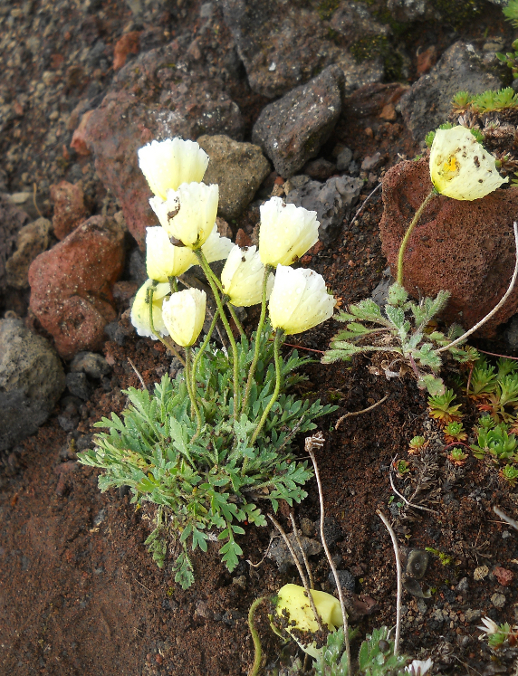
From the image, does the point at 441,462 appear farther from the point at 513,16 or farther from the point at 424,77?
the point at 513,16

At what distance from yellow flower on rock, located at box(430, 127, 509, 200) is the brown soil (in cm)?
70

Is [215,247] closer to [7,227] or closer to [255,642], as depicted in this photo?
[255,642]

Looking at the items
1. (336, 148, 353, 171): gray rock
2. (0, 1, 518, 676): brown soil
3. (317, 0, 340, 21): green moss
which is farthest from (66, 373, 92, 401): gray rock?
(317, 0, 340, 21): green moss

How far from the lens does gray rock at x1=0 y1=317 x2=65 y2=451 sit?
279 centimetres

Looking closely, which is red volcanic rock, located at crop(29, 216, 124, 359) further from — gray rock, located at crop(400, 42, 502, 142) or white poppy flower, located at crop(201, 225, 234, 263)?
gray rock, located at crop(400, 42, 502, 142)

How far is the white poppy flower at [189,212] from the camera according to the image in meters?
1.58

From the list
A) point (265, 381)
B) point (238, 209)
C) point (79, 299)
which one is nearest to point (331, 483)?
point (265, 381)

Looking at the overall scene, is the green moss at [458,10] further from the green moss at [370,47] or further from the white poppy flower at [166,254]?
the white poppy flower at [166,254]

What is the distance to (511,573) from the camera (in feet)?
5.97

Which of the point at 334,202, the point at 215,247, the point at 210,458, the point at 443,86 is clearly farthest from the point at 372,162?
the point at 210,458

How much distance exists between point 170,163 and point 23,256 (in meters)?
2.16

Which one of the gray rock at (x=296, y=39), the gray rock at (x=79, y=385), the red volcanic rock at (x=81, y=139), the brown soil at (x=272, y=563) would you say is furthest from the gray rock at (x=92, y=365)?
the gray rock at (x=296, y=39)

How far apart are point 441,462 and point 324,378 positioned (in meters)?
0.59

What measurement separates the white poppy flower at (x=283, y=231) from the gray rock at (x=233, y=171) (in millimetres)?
1314
